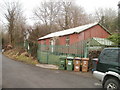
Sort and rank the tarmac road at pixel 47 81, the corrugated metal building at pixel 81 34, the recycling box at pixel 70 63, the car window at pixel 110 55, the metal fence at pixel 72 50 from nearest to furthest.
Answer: the car window at pixel 110 55 < the tarmac road at pixel 47 81 < the recycling box at pixel 70 63 < the metal fence at pixel 72 50 < the corrugated metal building at pixel 81 34

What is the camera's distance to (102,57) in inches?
233

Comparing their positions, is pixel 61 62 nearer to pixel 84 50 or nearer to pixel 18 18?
pixel 84 50

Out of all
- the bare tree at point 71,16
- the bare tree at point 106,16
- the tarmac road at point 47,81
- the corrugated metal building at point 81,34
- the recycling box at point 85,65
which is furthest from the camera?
the bare tree at point 71,16

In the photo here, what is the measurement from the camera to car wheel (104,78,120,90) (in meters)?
5.13

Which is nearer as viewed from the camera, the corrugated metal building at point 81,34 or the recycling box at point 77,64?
Result: the recycling box at point 77,64

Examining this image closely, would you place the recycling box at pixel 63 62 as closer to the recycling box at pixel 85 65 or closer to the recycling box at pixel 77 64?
the recycling box at pixel 77 64

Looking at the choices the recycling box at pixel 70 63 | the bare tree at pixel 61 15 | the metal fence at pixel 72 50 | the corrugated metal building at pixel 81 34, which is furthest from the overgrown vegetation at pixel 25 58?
the bare tree at pixel 61 15

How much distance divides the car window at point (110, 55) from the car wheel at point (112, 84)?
0.78 meters

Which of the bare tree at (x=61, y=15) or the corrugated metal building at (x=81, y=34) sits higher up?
the bare tree at (x=61, y=15)

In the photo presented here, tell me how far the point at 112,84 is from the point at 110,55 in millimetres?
1138

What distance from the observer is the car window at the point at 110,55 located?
17.7ft

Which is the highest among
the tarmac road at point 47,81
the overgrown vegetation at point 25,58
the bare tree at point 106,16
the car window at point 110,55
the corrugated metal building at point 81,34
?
the bare tree at point 106,16

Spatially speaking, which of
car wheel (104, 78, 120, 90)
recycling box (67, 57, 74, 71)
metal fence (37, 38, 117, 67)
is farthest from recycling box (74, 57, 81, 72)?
car wheel (104, 78, 120, 90)

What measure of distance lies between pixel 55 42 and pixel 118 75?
16454mm
